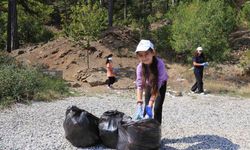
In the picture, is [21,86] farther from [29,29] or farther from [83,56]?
[29,29]

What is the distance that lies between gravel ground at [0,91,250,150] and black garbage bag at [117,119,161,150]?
2.43 feet

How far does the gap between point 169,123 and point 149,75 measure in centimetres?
280

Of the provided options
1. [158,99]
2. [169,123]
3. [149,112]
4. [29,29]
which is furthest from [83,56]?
[149,112]

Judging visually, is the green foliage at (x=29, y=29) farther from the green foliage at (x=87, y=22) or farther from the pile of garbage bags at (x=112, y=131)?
the pile of garbage bags at (x=112, y=131)

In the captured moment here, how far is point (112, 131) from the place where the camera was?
22.1 feet

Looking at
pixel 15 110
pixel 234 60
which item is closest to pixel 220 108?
pixel 15 110

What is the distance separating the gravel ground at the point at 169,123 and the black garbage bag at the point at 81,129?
5.9 inches

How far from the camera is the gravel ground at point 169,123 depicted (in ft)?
23.9

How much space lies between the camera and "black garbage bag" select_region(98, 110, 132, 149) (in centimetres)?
675

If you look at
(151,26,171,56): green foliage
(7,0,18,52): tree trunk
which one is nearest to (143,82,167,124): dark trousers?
(151,26,171,56): green foliage

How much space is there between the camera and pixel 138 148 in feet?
20.7

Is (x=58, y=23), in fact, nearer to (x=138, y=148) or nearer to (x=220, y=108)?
(x=220, y=108)

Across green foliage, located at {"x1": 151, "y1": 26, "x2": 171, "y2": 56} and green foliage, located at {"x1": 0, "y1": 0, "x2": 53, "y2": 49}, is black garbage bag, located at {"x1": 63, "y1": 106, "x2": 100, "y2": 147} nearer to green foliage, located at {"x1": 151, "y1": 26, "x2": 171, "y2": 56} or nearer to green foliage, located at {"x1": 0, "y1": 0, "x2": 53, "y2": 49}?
green foliage, located at {"x1": 151, "y1": 26, "x2": 171, "y2": 56}

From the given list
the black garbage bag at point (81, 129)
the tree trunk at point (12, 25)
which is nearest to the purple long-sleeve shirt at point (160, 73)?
the black garbage bag at point (81, 129)
